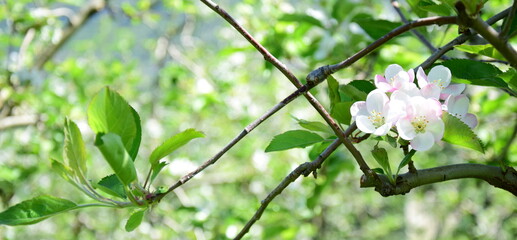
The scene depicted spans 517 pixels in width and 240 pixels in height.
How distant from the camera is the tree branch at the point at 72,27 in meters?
2.84

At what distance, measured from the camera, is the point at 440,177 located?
59 cm

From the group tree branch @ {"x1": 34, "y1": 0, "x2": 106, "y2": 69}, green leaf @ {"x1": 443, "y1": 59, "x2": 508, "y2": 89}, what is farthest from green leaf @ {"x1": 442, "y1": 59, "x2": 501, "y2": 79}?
tree branch @ {"x1": 34, "y1": 0, "x2": 106, "y2": 69}

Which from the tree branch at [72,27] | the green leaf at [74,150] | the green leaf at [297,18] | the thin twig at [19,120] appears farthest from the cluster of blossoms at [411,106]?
the tree branch at [72,27]

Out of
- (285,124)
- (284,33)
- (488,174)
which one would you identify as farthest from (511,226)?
(488,174)

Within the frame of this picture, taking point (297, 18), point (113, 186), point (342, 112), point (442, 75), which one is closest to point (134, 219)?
point (113, 186)

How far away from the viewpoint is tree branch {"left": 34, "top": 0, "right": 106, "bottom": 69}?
2.84 meters

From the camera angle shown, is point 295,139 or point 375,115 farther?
point 295,139

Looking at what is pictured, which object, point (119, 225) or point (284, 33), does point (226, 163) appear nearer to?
point (119, 225)

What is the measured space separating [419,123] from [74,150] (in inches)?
13.7

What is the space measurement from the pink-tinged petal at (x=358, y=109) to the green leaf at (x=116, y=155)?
0.23 meters

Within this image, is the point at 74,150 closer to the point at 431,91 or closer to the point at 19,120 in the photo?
the point at 431,91

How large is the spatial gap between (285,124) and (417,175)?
13.5 ft

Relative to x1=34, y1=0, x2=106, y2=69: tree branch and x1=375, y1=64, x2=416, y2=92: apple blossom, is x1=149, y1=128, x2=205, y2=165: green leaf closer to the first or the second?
x1=375, y1=64, x2=416, y2=92: apple blossom

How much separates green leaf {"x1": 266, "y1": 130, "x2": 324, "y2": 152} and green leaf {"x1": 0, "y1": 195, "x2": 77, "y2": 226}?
0.24 metres
